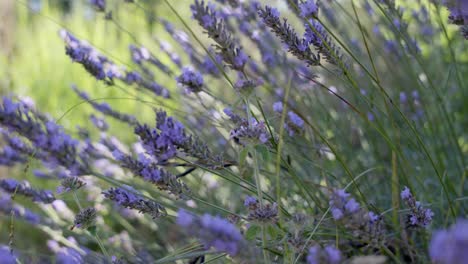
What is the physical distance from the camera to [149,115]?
9.87 ft

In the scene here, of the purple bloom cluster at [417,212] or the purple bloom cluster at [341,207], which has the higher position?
the purple bloom cluster at [417,212]

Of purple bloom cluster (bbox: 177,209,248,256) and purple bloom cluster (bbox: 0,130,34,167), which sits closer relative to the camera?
purple bloom cluster (bbox: 177,209,248,256)

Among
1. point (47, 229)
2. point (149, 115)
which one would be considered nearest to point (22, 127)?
point (47, 229)

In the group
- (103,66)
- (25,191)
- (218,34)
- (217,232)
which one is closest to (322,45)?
(218,34)

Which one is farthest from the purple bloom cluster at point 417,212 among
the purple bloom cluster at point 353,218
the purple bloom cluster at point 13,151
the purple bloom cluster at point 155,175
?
the purple bloom cluster at point 13,151

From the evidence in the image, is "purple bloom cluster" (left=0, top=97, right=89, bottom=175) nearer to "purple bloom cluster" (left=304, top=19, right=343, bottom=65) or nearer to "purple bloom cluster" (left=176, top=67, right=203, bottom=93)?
"purple bloom cluster" (left=176, top=67, right=203, bottom=93)

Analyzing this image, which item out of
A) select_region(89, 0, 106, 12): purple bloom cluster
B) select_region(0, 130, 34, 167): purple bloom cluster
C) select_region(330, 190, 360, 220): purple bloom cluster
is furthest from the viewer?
select_region(89, 0, 106, 12): purple bloom cluster

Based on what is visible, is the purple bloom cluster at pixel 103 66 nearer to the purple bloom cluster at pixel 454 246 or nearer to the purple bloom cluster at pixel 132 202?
the purple bloom cluster at pixel 132 202

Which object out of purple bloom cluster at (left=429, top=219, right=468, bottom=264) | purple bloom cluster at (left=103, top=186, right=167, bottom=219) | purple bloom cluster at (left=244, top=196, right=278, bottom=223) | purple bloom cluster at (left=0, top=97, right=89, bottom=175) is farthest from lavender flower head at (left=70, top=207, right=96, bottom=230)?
purple bloom cluster at (left=429, top=219, right=468, bottom=264)

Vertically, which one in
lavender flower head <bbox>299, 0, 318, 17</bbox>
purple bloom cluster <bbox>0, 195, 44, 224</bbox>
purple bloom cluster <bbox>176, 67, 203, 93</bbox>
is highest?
lavender flower head <bbox>299, 0, 318, 17</bbox>

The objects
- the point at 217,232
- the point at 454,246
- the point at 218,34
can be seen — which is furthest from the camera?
the point at 218,34

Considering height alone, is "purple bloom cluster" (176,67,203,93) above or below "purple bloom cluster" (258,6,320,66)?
below

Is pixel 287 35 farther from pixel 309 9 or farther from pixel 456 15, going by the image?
pixel 456 15

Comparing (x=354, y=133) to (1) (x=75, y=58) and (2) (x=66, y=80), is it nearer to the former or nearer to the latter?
(1) (x=75, y=58)
